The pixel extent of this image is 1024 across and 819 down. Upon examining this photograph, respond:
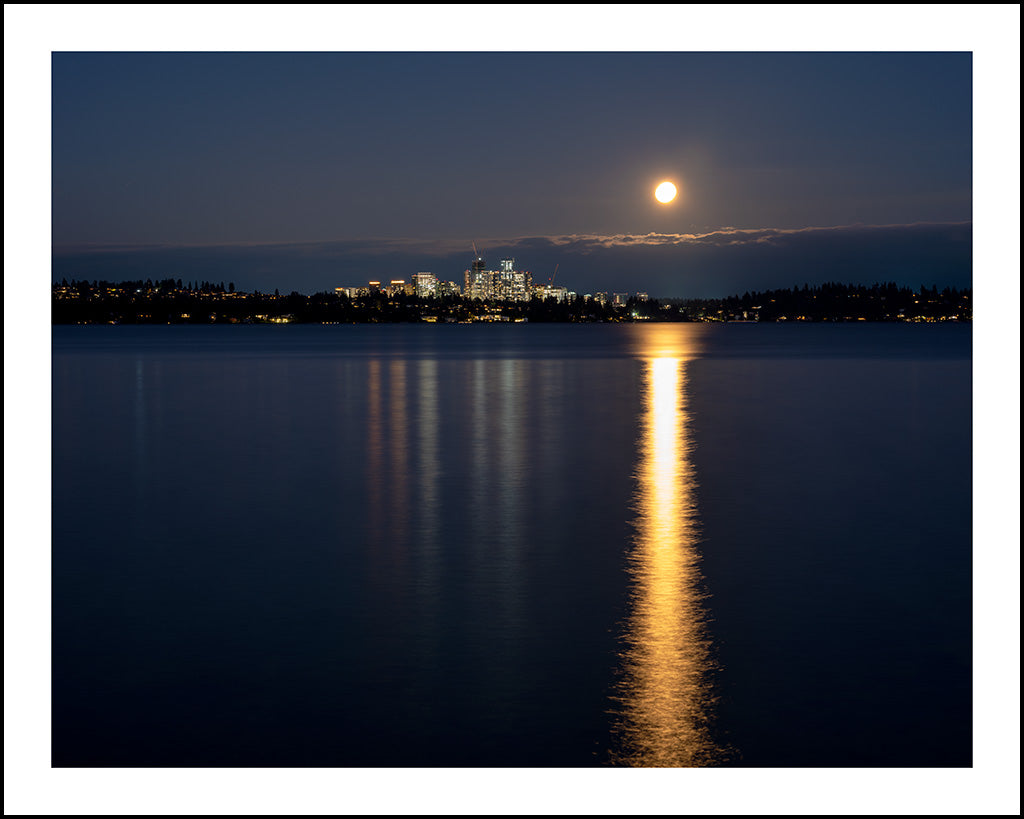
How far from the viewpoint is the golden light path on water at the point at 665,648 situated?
8078 millimetres

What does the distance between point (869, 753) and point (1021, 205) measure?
6.00 metres

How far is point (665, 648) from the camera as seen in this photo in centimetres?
1020

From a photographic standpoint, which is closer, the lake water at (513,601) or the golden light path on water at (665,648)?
the golden light path on water at (665,648)

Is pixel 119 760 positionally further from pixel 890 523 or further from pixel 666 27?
pixel 890 523

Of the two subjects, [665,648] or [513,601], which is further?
[513,601]

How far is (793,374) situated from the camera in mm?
64375

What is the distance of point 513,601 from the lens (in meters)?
12.0

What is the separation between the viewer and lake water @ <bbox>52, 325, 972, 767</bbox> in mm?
8414

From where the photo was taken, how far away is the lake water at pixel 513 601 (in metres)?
8.41

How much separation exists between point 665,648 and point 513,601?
232 cm

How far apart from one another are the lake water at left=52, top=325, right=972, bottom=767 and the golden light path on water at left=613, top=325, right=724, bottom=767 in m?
0.03

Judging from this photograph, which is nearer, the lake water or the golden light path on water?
the golden light path on water

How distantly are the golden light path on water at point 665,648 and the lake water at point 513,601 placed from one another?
0.11 ft

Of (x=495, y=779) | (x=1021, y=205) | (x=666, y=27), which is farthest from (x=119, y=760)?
(x=1021, y=205)
